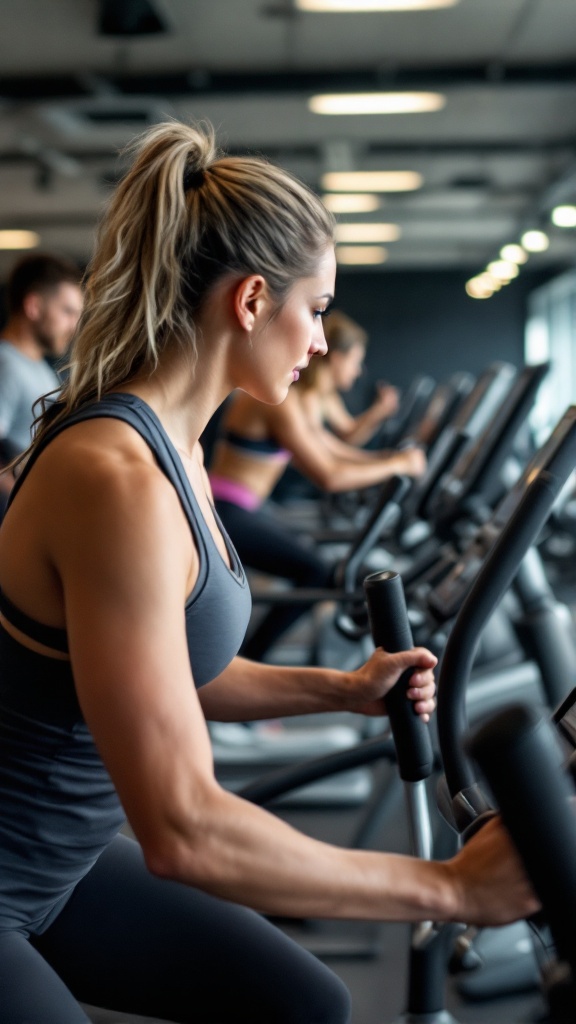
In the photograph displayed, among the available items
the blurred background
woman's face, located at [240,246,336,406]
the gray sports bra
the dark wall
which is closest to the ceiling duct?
the blurred background

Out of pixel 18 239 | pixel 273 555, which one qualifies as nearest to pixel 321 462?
pixel 273 555

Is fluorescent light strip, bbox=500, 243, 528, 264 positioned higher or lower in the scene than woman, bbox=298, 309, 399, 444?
higher

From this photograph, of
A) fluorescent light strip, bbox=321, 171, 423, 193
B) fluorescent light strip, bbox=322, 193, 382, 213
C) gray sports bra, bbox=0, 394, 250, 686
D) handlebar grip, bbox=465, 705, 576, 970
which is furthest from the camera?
fluorescent light strip, bbox=322, 193, 382, 213

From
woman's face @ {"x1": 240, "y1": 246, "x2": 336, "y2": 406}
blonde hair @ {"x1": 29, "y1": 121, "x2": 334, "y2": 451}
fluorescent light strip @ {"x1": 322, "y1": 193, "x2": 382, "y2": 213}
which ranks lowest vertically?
woman's face @ {"x1": 240, "y1": 246, "x2": 336, "y2": 406}

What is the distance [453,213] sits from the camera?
10.6m

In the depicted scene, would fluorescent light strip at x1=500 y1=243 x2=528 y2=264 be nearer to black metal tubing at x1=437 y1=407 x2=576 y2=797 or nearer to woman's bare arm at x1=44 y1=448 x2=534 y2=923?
black metal tubing at x1=437 y1=407 x2=576 y2=797

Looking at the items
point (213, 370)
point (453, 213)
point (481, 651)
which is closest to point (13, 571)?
point (213, 370)

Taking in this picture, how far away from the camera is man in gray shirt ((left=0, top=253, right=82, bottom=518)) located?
9.95 feet

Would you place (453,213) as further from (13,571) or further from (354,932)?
(13,571)

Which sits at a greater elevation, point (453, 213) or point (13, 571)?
point (453, 213)

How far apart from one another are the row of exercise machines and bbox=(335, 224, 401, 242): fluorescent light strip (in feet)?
27.2

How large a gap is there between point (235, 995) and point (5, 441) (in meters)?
2.06

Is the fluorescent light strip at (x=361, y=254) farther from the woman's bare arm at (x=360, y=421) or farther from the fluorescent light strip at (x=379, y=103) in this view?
the fluorescent light strip at (x=379, y=103)

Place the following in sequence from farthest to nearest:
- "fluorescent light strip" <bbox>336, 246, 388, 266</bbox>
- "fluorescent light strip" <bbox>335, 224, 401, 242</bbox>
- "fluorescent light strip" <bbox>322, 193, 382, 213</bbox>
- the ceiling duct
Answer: "fluorescent light strip" <bbox>336, 246, 388, 266</bbox>, "fluorescent light strip" <bbox>335, 224, 401, 242</bbox>, "fluorescent light strip" <bbox>322, 193, 382, 213</bbox>, the ceiling duct
